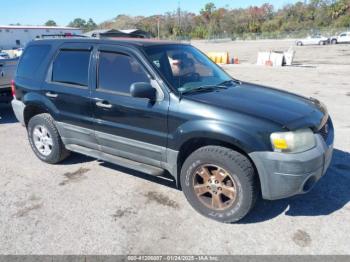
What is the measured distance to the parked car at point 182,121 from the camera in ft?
10.6

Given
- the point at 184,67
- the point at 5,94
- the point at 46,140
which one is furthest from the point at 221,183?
the point at 5,94

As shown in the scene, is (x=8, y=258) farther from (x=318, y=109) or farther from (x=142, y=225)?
(x=318, y=109)

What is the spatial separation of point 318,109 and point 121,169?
9.25 ft

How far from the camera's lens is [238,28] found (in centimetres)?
10269

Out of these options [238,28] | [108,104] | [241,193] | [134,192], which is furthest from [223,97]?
[238,28]

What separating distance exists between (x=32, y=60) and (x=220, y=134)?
3442 millimetres

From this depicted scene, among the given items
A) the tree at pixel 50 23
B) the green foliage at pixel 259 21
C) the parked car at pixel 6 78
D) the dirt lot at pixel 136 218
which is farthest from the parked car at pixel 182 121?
the tree at pixel 50 23

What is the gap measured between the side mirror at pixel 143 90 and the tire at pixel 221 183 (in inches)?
31.6

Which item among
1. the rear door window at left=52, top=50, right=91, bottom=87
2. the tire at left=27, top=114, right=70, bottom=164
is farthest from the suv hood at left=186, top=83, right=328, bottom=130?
the tire at left=27, top=114, right=70, bottom=164

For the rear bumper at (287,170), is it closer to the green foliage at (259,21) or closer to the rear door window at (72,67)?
the rear door window at (72,67)

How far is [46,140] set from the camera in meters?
5.14

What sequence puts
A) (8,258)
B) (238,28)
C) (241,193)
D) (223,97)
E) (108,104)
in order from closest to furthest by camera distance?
(8,258), (241,193), (223,97), (108,104), (238,28)

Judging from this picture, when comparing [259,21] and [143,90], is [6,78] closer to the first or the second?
[143,90]

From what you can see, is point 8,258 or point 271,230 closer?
point 8,258
